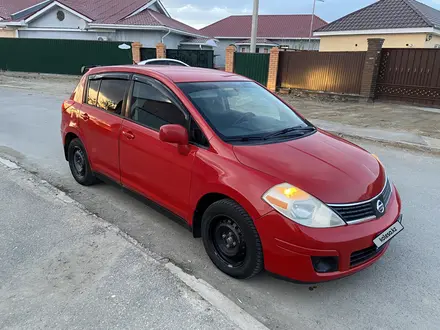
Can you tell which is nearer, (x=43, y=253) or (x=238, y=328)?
(x=238, y=328)

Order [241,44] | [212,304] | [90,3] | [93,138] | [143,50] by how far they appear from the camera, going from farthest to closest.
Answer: [241,44], [90,3], [143,50], [93,138], [212,304]

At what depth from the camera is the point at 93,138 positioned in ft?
14.9

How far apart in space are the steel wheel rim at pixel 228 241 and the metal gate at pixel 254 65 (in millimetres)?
15707

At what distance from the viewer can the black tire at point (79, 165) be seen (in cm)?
487

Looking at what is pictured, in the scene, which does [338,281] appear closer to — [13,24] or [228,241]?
[228,241]

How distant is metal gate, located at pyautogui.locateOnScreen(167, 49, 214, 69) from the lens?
21.9 m

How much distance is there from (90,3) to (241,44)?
575 inches

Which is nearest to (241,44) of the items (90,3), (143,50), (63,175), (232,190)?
(90,3)

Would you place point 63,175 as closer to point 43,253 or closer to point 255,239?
point 43,253

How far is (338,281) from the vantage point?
308 centimetres

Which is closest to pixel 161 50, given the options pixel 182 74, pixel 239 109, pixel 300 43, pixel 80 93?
pixel 80 93

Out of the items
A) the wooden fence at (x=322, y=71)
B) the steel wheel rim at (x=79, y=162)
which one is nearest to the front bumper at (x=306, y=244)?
the steel wheel rim at (x=79, y=162)

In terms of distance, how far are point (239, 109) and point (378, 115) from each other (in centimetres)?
954

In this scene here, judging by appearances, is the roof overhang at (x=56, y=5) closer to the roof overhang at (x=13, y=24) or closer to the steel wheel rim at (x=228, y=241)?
the roof overhang at (x=13, y=24)
